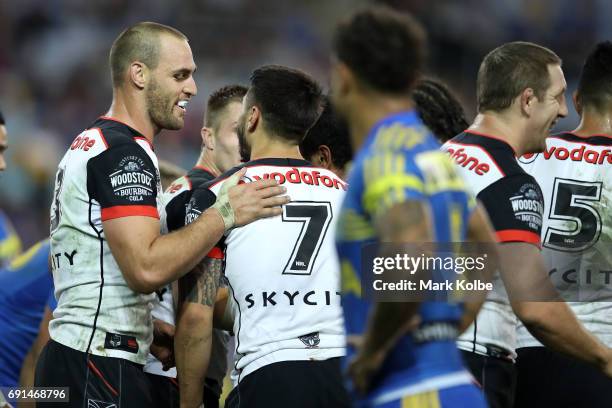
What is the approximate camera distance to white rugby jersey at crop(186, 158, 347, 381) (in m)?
4.81

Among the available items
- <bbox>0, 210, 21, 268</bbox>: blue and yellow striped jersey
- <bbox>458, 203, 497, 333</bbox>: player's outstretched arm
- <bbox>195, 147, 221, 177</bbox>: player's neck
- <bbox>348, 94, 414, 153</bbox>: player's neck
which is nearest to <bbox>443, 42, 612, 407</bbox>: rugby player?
<bbox>458, 203, 497, 333</bbox>: player's outstretched arm

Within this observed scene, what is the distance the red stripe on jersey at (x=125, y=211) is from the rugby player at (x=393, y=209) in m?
1.70

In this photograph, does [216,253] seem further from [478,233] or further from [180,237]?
[478,233]

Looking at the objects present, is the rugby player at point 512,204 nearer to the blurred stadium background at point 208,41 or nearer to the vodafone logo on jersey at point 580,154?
the vodafone logo on jersey at point 580,154

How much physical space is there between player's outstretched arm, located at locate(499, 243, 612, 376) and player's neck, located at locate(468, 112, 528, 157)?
0.64 m

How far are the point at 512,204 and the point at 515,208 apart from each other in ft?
0.09

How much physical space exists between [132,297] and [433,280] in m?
2.21

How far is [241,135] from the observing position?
526 cm

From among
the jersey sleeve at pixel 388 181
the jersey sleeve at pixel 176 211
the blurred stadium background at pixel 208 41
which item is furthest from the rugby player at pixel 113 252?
the blurred stadium background at pixel 208 41

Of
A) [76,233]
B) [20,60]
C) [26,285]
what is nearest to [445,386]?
[76,233]

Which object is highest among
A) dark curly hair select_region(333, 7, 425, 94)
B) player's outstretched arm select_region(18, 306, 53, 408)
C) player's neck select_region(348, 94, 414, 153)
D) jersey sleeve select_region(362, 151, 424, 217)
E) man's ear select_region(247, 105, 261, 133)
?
man's ear select_region(247, 105, 261, 133)

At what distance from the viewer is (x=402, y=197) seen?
320cm

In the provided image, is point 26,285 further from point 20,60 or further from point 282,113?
point 20,60

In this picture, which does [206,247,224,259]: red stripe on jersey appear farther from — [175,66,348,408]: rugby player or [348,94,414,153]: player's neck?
[348,94,414,153]: player's neck
